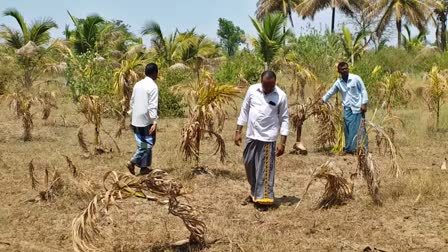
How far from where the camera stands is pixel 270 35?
19.5 metres

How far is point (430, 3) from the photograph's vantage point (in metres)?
35.0

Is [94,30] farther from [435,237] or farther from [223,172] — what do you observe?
[435,237]

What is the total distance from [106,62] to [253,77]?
6027 mm

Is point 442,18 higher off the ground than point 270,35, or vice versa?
point 442,18

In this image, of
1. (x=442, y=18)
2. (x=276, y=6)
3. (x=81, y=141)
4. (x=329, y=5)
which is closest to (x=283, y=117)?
(x=81, y=141)

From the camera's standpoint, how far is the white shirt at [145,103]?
23.9 ft

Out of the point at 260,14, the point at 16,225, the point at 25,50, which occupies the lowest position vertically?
the point at 16,225

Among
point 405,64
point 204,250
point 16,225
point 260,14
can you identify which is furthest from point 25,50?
point 260,14

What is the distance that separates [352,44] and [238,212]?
20.6 m

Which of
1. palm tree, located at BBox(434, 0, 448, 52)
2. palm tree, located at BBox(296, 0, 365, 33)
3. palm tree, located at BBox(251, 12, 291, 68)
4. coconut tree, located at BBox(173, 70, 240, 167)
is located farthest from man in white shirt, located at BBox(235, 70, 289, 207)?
palm tree, located at BBox(434, 0, 448, 52)

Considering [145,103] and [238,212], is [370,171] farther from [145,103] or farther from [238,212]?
[145,103]

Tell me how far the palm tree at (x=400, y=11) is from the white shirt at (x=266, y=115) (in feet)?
95.4

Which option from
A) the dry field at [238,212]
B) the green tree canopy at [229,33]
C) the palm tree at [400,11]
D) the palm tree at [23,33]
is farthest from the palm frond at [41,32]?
the green tree canopy at [229,33]

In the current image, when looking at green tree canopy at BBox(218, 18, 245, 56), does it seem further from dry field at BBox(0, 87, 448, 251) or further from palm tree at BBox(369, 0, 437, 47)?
dry field at BBox(0, 87, 448, 251)
